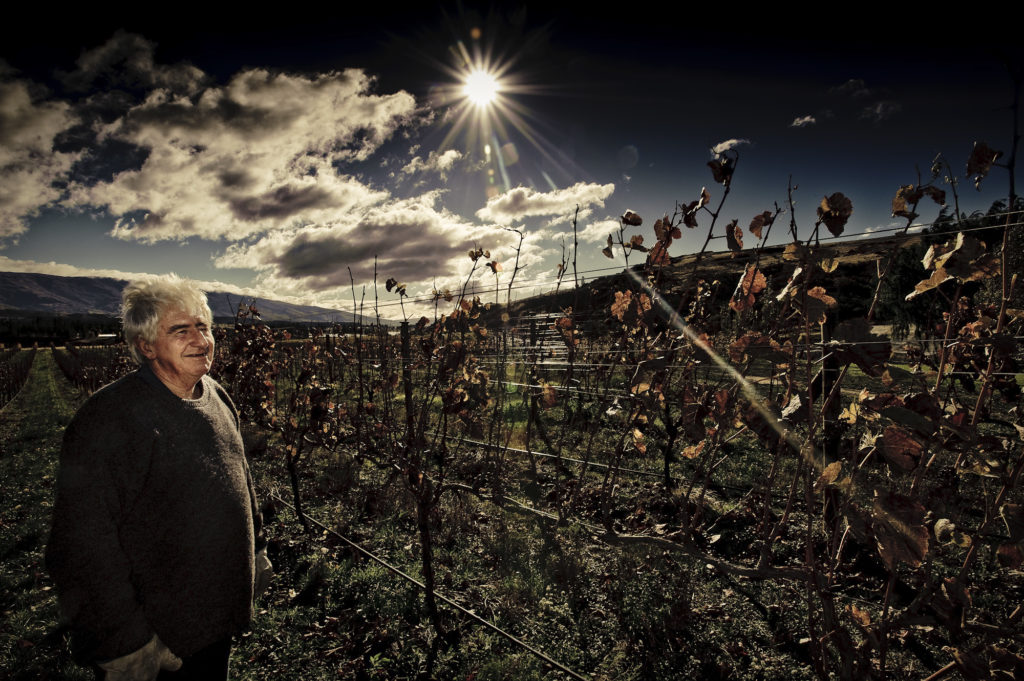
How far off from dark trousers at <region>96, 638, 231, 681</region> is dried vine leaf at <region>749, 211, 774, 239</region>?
3093 mm

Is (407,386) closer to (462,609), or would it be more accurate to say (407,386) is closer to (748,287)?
(462,609)

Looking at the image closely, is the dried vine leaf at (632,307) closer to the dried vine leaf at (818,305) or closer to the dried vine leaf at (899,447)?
the dried vine leaf at (818,305)

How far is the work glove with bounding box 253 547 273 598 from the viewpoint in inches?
91.1

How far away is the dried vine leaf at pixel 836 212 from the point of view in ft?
4.85

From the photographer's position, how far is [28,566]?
187 inches

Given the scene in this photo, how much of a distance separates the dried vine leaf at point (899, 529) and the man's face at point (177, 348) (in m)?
2.52

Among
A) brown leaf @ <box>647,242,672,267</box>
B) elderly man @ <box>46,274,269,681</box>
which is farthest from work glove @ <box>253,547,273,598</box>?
brown leaf @ <box>647,242,672,267</box>

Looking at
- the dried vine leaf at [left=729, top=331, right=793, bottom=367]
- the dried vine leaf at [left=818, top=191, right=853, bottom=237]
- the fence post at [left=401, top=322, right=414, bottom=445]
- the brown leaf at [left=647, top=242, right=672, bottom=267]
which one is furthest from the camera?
the fence post at [left=401, top=322, right=414, bottom=445]

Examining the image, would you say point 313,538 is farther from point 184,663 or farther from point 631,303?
point 631,303

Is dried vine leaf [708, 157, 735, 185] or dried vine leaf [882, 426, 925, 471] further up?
dried vine leaf [708, 157, 735, 185]

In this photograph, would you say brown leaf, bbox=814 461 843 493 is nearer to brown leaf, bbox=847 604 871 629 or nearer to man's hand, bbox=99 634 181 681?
brown leaf, bbox=847 604 871 629

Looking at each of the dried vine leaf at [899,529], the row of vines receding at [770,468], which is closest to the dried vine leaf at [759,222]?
the row of vines receding at [770,468]

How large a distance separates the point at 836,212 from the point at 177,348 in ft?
8.77

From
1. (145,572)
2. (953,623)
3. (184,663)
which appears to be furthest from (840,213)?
(184,663)
